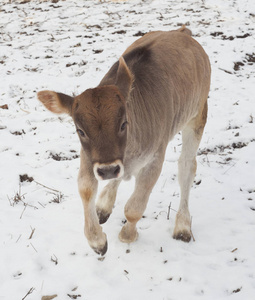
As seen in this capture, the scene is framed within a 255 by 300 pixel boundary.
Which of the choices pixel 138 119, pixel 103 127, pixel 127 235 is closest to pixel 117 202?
pixel 127 235

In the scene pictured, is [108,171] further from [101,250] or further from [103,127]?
[101,250]

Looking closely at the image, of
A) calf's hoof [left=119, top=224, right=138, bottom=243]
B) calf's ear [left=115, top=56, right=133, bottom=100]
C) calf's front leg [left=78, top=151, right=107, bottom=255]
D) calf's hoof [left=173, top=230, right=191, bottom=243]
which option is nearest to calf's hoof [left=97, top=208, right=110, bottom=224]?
calf's hoof [left=119, top=224, right=138, bottom=243]

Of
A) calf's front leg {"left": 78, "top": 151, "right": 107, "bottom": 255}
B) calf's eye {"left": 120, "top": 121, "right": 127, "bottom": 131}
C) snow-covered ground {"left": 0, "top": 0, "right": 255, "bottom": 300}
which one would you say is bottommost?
snow-covered ground {"left": 0, "top": 0, "right": 255, "bottom": 300}

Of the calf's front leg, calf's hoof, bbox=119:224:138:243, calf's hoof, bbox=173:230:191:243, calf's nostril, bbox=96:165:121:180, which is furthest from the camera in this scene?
calf's hoof, bbox=173:230:191:243

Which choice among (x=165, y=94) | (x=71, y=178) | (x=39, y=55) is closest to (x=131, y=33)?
(x=39, y=55)

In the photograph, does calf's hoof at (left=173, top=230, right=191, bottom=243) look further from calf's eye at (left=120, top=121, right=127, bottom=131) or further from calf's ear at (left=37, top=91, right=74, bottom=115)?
calf's ear at (left=37, top=91, right=74, bottom=115)

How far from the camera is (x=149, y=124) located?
3.16 meters

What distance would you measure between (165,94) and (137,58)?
41cm

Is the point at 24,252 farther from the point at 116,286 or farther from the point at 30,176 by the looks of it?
the point at 30,176

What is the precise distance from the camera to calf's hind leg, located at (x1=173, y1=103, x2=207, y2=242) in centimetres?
358

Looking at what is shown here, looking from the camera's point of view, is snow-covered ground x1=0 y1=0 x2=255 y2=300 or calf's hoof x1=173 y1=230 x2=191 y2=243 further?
calf's hoof x1=173 y1=230 x2=191 y2=243

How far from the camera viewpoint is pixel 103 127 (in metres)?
2.52

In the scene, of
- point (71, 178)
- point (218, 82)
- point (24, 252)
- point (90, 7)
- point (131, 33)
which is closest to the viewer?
point (24, 252)

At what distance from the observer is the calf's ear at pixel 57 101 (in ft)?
9.04
